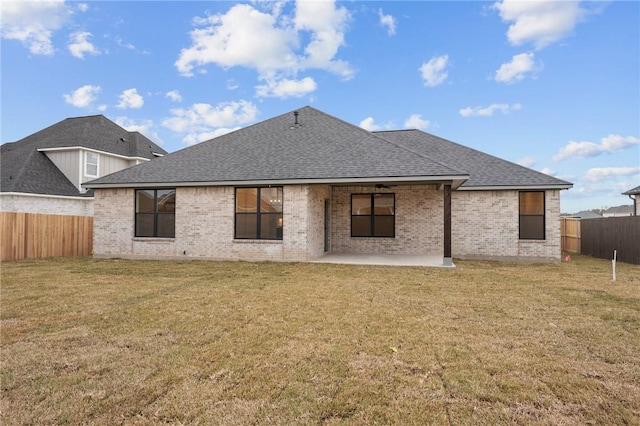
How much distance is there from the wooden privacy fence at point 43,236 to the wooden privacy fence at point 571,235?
2393cm

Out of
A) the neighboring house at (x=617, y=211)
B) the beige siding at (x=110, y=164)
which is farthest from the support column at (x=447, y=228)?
the neighboring house at (x=617, y=211)

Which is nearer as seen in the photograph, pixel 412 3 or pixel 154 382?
pixel 154 382

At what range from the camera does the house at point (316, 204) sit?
489 inches

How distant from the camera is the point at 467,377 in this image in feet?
11.0

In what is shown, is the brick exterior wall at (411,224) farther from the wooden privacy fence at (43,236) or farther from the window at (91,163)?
the window at (91,163)

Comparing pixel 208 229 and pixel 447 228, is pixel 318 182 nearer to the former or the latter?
pixel 447 228

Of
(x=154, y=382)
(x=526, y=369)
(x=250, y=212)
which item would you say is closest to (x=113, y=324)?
(x=154, y=382)

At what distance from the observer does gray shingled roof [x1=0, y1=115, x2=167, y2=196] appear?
19281 mm

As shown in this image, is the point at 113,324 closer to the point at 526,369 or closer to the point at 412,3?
the point at 526,369

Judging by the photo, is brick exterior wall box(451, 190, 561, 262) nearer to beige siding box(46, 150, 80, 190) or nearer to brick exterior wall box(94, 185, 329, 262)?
brick exterior wall box(94, 185, 329, 262)

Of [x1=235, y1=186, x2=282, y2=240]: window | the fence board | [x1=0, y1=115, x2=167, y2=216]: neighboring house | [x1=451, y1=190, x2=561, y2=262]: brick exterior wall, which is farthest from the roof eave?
[x1=0, y1=115, x2=167, y2=216]: neighboring house

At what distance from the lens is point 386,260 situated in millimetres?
12531

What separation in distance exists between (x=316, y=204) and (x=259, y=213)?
2208 mm

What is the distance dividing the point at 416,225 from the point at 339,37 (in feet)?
34.2
